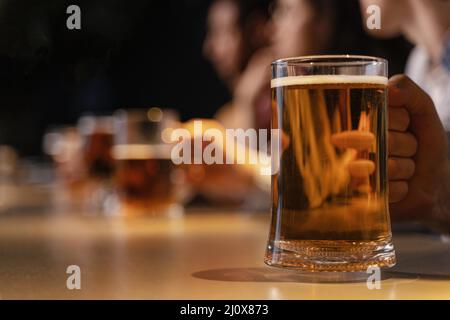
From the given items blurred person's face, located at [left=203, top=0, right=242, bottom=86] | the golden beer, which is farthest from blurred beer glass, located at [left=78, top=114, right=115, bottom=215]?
blurred person's face, located at [left=203, top=0, right=242, bottom=86]

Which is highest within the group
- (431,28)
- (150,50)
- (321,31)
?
(150,50)

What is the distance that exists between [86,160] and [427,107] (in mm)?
1743

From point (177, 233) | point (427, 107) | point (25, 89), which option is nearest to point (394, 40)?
point (177, 233)

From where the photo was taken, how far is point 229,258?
103cm

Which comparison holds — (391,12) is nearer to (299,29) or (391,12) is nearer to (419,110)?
(419,110)

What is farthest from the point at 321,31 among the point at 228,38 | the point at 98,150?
the point at 228,38

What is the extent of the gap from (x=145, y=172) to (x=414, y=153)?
1.08 metres

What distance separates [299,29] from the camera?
9.95 ft

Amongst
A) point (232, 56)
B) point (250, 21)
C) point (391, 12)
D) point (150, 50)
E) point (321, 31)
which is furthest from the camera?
point (150, 50)

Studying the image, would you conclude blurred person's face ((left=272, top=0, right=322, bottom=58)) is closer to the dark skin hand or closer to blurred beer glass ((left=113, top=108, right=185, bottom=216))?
blurred beer glass ((left=113, top=108, right=185, bottom=216))

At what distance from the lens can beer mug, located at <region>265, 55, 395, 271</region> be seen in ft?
2.74

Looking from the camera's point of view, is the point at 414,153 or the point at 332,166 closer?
the point at 332,166

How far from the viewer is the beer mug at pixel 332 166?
2.74 ft

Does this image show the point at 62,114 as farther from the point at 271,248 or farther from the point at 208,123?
the point at 271,248
